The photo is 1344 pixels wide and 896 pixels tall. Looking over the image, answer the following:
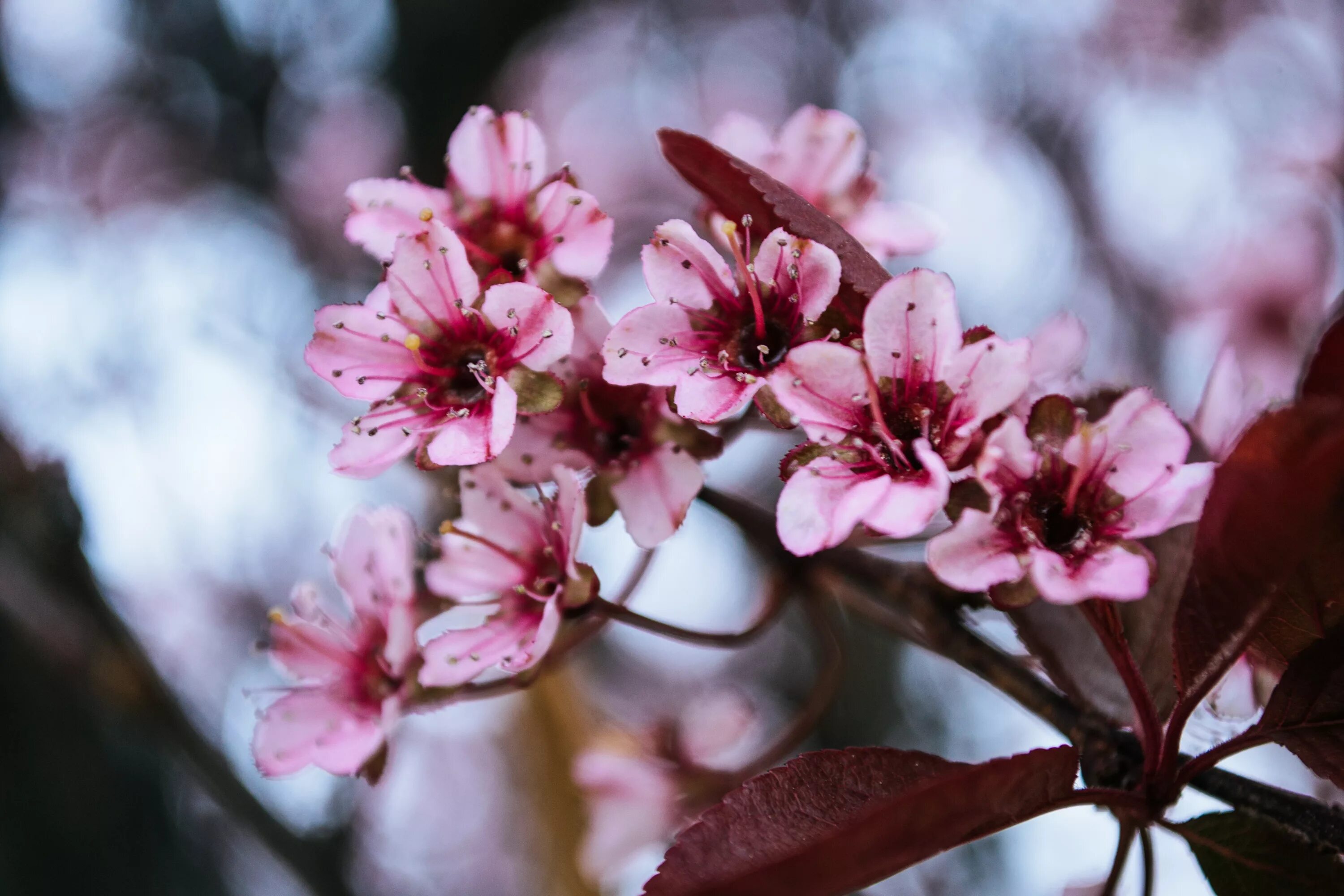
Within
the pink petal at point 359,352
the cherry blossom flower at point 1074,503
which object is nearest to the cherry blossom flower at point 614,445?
the pink petal at point 359,352

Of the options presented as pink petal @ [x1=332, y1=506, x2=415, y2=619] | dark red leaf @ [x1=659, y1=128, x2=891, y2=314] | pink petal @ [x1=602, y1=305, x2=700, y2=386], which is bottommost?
pink petal @ [x1=332, y1=506, x2=415, y2=619]

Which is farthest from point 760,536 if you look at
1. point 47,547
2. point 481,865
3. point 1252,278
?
point 481,865

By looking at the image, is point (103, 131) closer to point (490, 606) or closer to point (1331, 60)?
point (490, 606)

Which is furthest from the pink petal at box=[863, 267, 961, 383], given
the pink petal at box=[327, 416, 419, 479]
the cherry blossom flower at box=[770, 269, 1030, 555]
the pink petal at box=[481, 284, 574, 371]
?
the pink petal at box=[327, 416, 419, 479]

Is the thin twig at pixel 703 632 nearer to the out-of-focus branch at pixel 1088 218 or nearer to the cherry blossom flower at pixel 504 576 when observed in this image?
the cherry blossom flower at pixel 504 576

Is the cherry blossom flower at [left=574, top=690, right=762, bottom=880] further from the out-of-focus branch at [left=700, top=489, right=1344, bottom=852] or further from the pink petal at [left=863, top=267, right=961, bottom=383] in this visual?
the pink petal at [left=863, top=267, right=961, bottom=383]
